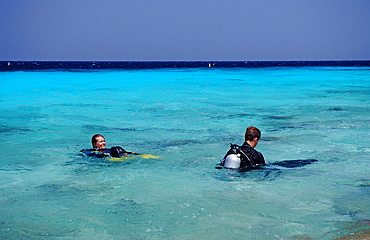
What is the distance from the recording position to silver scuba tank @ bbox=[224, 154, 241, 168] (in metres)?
7.55

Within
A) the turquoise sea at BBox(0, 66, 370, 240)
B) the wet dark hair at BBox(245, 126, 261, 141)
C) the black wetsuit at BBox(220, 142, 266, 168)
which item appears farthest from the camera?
the black wetsuit at BBox(220, 142, 266, 168)

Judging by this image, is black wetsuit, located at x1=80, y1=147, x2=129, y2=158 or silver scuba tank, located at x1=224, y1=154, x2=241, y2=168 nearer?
silver scuba tank, located at x1=224, y1=154, x2=241, y2=168

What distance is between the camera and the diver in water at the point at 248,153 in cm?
742

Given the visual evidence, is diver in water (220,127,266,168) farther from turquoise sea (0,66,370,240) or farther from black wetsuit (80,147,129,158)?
black wetsuit (80,147,129,158)

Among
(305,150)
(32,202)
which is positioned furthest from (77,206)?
(305,150)

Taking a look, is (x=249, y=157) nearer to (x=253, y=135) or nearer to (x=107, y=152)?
(x=253, y=135)

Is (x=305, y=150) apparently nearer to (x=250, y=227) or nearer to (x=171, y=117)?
(x=250, y=227)

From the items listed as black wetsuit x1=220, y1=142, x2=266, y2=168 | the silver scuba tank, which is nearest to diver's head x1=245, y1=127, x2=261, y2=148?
black wetsuit x1=220, y1=142, x2=266, y2=168

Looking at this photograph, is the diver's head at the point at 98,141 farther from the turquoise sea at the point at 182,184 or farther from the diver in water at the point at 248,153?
the diver in water at the point at 248,153

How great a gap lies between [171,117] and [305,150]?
25.3 feet

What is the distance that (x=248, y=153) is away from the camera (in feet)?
24.7

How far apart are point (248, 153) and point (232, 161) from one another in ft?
1.06

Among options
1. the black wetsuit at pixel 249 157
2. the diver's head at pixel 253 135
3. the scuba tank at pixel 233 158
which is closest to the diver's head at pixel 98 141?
the scuba tank at pixel 233 158

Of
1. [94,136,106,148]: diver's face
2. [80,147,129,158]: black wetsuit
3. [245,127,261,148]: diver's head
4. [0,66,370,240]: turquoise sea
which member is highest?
[245,127,261,148]: diver's head
